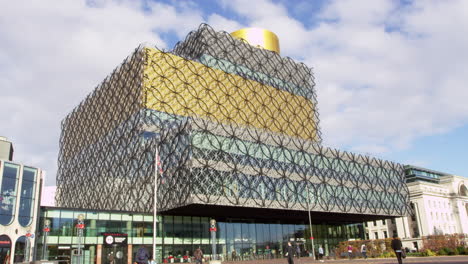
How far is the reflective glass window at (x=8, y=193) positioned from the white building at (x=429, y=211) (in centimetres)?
8196

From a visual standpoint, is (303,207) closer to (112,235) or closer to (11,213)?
(112,235)

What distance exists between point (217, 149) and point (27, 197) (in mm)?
24451

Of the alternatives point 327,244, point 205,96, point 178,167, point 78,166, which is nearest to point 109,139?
point 78,166

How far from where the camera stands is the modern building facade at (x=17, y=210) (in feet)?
147

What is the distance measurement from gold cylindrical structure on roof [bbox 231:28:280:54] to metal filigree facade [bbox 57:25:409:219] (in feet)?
18.2

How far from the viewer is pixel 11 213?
4578cm

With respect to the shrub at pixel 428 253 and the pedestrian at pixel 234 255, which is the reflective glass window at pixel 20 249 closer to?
the pedestrian at pixel 234 255

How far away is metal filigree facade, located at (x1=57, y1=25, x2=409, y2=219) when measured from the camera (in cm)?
5841

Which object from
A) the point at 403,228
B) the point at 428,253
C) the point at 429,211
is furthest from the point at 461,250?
the point at 429,211

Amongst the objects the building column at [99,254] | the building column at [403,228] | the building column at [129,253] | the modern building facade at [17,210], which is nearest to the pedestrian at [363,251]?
the building column at [129,253]

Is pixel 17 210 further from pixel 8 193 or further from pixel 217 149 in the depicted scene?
pixel 217 149

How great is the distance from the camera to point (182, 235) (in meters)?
62.4

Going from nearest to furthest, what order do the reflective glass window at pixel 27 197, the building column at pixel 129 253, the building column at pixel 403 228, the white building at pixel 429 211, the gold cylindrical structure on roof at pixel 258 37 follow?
the reflective glass window at pixel 27 197, the building column at pixel 129 253, the gold cylindrical structure on roof at pixel 258 37, the building column at pixel 403 228, the white building at pixel 429 211

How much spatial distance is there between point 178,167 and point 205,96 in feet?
68.5
